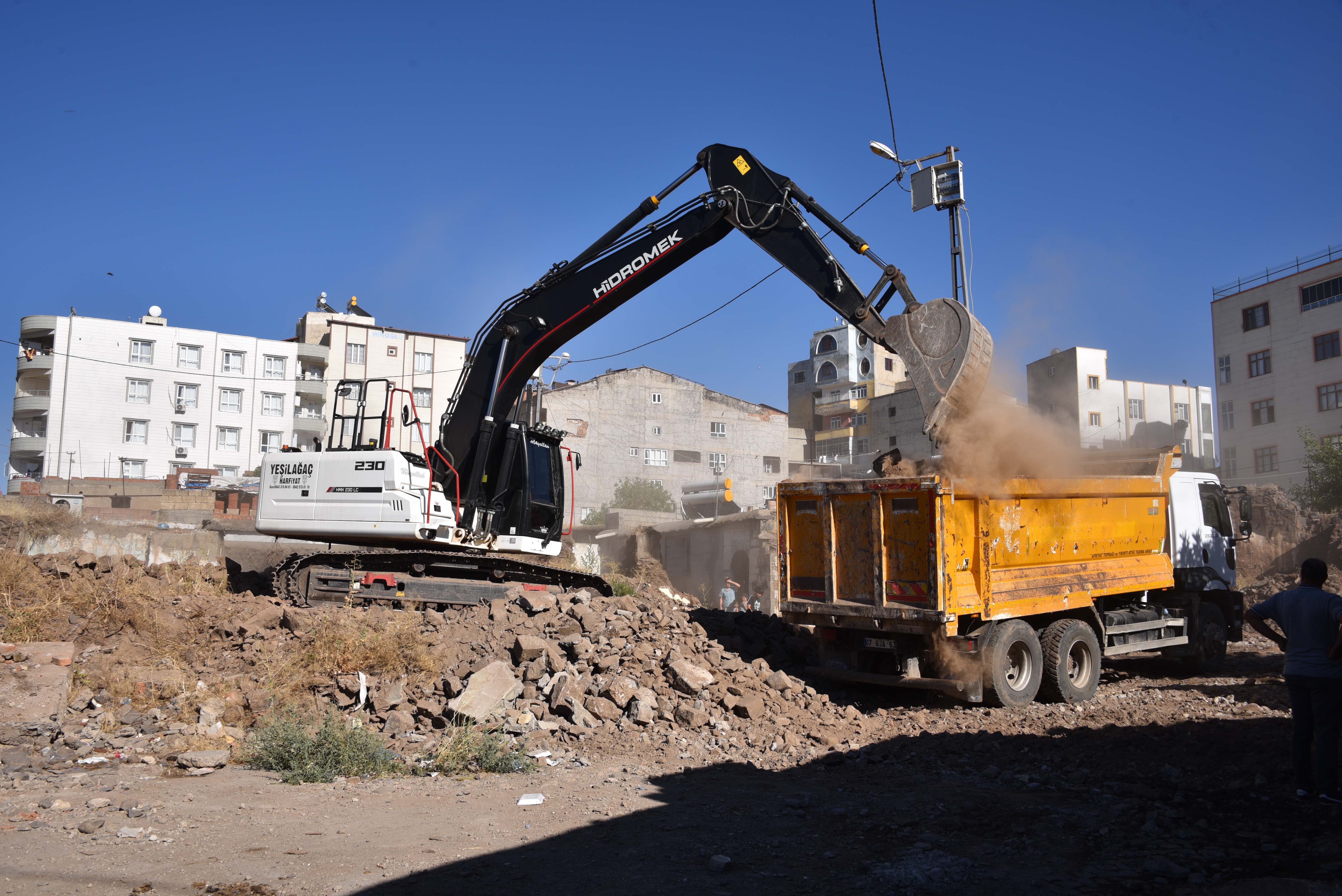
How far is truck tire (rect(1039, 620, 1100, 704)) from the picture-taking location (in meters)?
9.54

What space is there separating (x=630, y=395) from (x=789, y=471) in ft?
45.9

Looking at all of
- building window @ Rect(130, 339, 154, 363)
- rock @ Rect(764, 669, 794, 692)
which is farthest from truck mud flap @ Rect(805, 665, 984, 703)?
building window @ Rect(130, 339, 154, 363)

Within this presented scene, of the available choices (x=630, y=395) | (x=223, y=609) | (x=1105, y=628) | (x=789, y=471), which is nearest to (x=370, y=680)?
(x=223, y=609)

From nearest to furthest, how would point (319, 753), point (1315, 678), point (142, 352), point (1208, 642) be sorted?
point (1315, 678), point (319, 753), point (1208, 642), point (142, 352)

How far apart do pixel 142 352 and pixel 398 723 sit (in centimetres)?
5120

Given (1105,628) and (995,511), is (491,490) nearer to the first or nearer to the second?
(995,511)

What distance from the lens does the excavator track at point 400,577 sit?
11625 millimetres

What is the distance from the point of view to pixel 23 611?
986 centimetres

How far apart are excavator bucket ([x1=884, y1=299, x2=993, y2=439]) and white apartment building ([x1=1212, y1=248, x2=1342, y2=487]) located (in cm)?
4042

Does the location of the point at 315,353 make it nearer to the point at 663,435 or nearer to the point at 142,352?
the point at 142,352

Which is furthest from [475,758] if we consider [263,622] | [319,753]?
[263,622]

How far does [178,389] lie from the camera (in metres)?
50.8

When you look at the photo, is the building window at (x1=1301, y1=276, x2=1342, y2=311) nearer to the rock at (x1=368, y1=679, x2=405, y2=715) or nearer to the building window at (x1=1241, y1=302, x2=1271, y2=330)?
the building window at (x1=1241, y1=302, x2=1271, y2=330)

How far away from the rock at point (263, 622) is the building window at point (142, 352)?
4771cm
